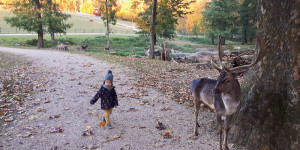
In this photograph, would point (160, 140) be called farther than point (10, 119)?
No

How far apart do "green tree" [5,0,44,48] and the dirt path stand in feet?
64.0

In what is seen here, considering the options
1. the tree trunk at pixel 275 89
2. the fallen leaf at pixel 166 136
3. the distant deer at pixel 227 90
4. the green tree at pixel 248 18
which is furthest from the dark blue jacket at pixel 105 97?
the green tree at pixel 248 18

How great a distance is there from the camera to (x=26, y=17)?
26.6 meters

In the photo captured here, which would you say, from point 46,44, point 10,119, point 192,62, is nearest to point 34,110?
point 10,119

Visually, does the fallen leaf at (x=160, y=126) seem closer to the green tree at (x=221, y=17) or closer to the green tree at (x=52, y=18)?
the green tree at (x=52, y=18)

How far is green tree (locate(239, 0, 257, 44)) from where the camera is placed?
135 ft

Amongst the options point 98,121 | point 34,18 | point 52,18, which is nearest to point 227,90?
point 98,121

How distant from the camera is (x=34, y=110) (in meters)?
7.58

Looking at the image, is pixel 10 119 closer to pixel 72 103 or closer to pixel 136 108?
pixel 72 103

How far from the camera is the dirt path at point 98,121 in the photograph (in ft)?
17.7

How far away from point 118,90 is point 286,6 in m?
6.93

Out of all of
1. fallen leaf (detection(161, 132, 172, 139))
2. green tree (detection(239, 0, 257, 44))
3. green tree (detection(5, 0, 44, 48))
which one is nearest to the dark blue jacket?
fallen leaf (detection(161, 132, 172, 139))

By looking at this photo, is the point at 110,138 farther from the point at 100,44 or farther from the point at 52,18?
the point at 100,44

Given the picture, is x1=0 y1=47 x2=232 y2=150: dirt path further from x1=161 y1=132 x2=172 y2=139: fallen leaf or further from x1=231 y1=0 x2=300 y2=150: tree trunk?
x1=231 y1=0 x2=300 y2=150: tree trunk
